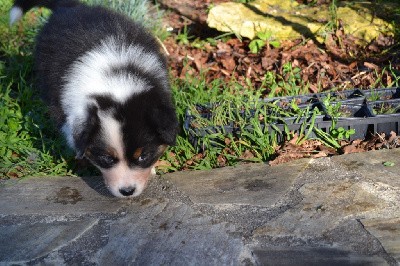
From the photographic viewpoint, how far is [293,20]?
649cm

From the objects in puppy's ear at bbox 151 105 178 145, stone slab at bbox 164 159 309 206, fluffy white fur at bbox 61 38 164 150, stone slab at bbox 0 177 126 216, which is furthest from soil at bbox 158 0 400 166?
stone slab at bbox 0 177 126 216

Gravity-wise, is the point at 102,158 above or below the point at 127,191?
above

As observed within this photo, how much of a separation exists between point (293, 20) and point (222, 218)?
343 cm

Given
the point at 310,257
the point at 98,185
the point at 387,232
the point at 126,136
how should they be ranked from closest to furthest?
the point at 310,257, the point at 387,232, the point at 126,136, the point at 98,185

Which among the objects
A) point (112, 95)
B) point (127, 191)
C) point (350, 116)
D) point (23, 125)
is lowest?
point (23, 125)

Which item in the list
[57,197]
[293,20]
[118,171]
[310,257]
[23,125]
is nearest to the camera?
[310,257]

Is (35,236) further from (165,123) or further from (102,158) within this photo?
(165,123)

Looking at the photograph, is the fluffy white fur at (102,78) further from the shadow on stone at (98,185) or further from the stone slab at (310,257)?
the stone slab at (310,257)

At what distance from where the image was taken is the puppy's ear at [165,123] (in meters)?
3.86

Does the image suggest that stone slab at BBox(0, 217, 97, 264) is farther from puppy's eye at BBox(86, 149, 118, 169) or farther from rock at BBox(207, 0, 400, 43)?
rock at BBox(207, 0, 400, 43)

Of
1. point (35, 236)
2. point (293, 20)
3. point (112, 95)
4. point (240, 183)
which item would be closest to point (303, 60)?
point (293, 20)

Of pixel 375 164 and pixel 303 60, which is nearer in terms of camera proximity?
pixel 375 164

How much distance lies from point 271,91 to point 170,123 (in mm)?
1596

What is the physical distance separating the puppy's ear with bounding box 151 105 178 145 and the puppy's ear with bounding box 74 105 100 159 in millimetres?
348
